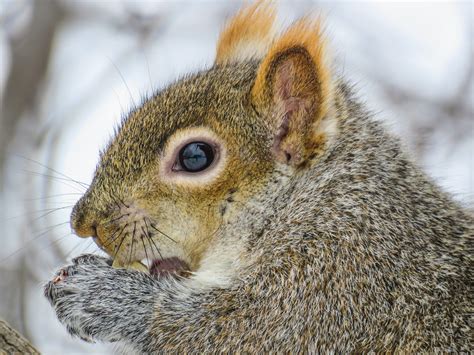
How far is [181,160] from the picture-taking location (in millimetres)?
3615

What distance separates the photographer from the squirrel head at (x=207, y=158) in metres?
3.57

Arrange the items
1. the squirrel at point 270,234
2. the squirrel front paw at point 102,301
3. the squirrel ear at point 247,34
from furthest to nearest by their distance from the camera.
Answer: the squirrel ear at point 247,34
the squirrel front paw at point 102,301
the squirrel at point 270,234

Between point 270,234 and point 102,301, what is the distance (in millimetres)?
751

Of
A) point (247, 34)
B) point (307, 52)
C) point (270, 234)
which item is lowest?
point (270, 234)

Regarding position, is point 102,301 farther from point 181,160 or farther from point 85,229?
point 181,160

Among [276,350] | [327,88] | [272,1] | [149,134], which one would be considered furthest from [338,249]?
[272,1]

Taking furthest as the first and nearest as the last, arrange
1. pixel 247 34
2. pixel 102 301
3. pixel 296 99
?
pixel 247 34 → pixel 296 99 → pixel 102 301

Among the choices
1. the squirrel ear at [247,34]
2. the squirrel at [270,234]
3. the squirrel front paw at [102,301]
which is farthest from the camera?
the squirrel ear at [247,34]

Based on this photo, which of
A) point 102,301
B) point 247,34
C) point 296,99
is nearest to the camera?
point 102,301

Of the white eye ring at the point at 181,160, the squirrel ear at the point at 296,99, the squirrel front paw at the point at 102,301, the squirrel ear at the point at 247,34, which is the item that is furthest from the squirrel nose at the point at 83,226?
the squirrel ear at the point at 247,34

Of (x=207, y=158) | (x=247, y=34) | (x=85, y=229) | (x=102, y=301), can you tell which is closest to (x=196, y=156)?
(x=207, y=158)

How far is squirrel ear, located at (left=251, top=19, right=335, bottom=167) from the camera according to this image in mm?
3645

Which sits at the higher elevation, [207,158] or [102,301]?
[207,158]

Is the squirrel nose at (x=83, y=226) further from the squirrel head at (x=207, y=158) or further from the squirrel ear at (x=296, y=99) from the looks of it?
the squirrel ear at (x=296, y=99)
